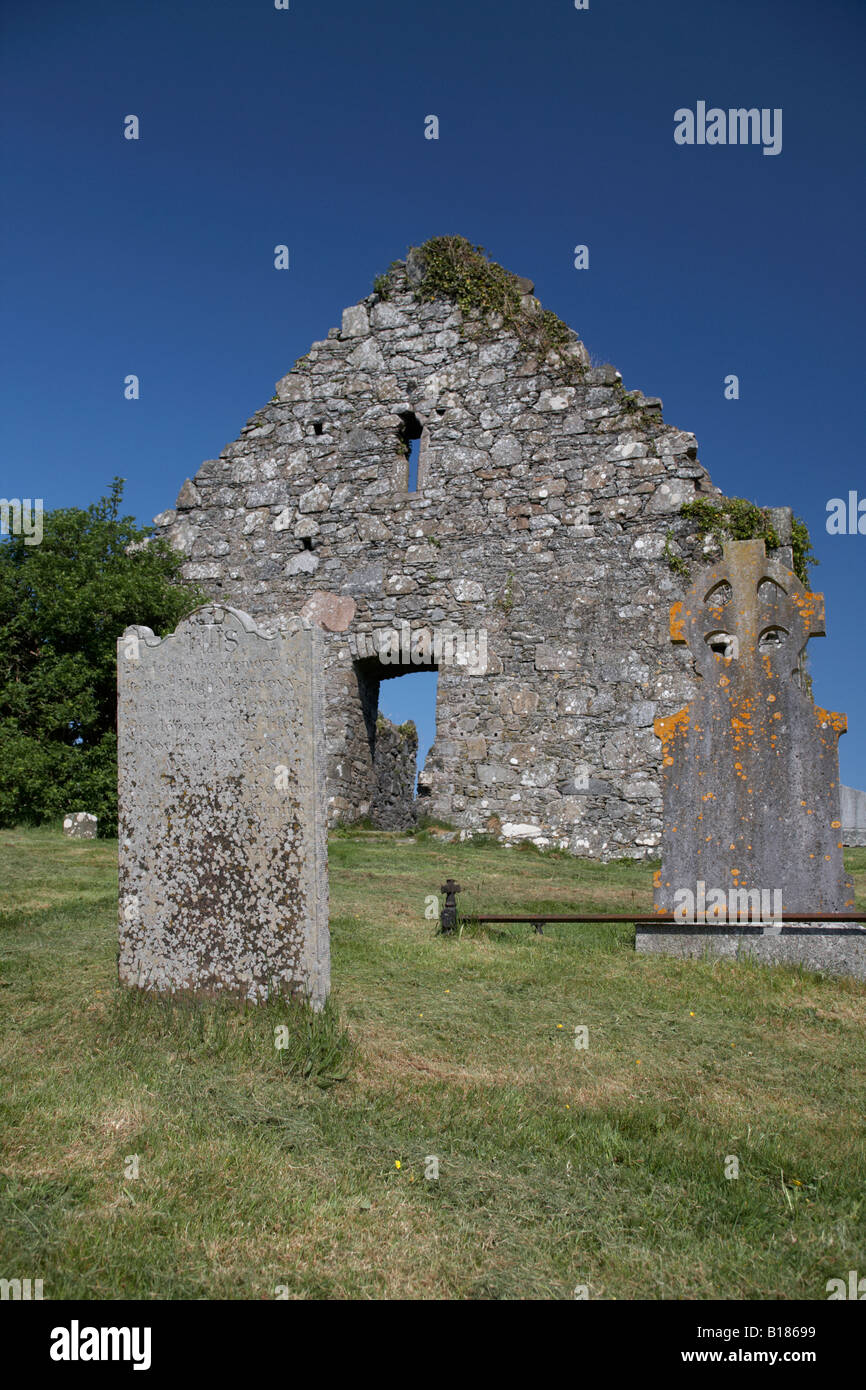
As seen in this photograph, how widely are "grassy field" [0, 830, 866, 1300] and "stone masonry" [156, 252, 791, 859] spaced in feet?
20.5

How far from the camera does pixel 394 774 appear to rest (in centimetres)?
1606

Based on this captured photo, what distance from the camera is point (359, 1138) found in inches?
114

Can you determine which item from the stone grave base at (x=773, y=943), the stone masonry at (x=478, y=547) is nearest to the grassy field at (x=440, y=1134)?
the stone grave base at (x=773, y=943)

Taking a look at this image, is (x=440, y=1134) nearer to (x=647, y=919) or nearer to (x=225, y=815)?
(x=225, y=815)

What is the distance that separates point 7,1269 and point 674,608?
5448 millimetres

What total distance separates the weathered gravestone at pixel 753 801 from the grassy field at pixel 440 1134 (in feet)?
1.40

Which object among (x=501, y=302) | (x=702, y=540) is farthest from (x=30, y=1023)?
(x=501, y=302)

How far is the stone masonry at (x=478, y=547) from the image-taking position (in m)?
11.2

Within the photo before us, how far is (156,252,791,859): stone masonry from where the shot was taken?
11.2 meters

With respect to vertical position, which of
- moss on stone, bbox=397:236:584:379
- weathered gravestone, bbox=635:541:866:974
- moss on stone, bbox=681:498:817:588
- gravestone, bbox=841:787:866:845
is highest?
moss on stone, bbox=397:236:584:379

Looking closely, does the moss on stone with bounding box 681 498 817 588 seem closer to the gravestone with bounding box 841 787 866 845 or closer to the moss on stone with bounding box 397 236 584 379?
the moss on stone with bounding box 397 236 584 379

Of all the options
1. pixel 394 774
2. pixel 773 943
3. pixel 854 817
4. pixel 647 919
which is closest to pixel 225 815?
pixel 647 919

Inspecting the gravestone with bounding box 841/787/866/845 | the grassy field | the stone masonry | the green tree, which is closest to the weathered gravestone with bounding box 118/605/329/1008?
the grassy field

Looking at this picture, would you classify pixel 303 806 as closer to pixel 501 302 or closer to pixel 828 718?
pixel 828 718
